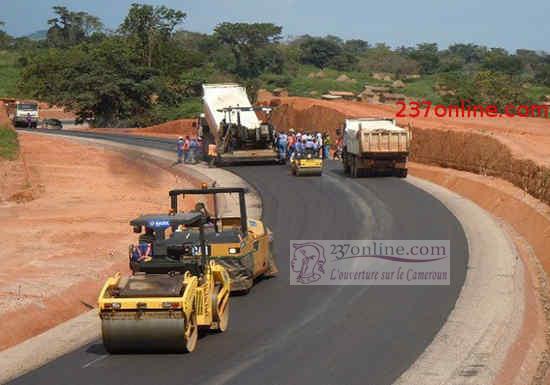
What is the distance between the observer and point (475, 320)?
56.1 ft

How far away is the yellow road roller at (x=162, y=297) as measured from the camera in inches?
532

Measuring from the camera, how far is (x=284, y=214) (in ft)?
104

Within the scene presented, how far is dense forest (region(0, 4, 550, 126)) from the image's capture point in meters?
86.0

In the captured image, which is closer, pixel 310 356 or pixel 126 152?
pixel 310 356

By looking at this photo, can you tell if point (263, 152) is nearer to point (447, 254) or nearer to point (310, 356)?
point (447, 254)

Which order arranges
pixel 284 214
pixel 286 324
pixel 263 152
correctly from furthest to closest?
pixel 263 152, pixel 284 214, pixel 286 324

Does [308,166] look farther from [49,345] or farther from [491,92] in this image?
[491,92]

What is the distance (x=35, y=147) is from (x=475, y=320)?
44130mm

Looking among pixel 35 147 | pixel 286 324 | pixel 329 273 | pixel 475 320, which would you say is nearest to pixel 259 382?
pixel 286 324

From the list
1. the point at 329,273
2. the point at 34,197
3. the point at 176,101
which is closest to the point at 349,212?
the point at 329,273

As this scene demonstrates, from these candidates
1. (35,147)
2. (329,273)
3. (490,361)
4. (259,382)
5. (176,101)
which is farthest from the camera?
(176,101)

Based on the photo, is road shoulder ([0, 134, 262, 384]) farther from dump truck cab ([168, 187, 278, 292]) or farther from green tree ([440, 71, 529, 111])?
green tree ([440, 71, 529, 111])

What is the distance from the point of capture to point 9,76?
125m

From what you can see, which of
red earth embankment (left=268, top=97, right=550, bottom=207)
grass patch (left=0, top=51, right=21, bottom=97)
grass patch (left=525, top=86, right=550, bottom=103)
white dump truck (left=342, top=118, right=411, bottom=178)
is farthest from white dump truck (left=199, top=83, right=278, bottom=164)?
grass patch (left=0, top=51, right=21, bottom=97)
